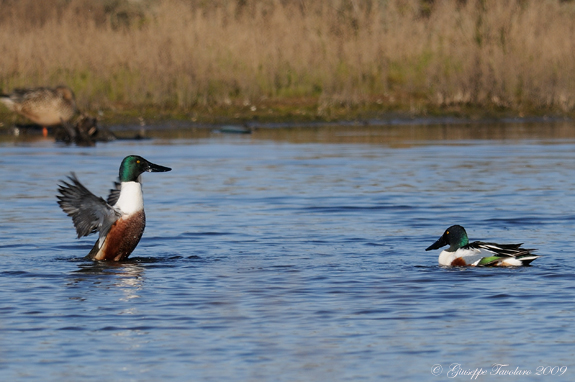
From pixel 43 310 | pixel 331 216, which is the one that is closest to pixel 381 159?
pixel 331 216

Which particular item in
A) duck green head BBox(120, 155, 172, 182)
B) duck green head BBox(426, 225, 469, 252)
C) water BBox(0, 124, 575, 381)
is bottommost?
water BBox(0, 124, 575, 381)

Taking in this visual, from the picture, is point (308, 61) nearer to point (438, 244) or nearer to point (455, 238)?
point (438, 244)

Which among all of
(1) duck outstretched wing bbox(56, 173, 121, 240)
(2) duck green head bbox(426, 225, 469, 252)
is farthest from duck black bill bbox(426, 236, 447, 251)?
(1) duck outstretched wing bbox(56, 173, 121, 240)

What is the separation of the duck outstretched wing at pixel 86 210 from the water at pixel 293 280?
32 cm

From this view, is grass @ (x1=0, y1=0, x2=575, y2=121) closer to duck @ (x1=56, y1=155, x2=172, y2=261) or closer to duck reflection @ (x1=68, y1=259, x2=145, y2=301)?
duck @ (x1=56, y1=155, x2=172, y2=261)

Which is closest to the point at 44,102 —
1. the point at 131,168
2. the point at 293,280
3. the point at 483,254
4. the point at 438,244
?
the point at 131,168

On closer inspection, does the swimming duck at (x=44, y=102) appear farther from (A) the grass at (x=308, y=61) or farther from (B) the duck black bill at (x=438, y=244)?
(B) the duck black bill at (x=438, y=244)

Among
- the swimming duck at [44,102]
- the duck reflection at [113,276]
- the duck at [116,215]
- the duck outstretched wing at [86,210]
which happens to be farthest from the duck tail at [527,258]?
the swimming duck at [44,102]

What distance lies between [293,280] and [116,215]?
5.60ft

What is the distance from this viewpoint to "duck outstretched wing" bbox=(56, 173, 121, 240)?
9102 mm

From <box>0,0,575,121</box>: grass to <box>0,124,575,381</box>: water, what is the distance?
7.85 m

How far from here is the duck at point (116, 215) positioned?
9180mm

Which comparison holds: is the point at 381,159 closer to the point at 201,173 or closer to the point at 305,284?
the point at 201,173

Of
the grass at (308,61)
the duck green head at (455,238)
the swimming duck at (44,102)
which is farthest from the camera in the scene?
the grass at (308,61)
